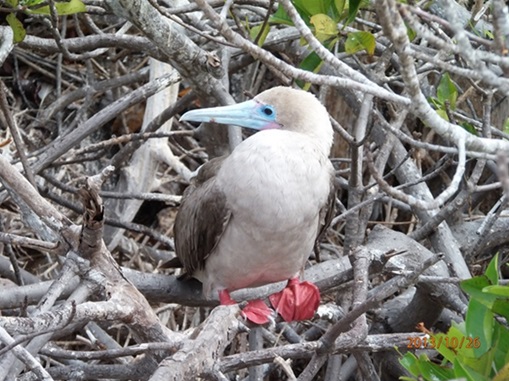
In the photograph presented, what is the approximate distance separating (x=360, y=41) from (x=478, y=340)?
141 centimetres

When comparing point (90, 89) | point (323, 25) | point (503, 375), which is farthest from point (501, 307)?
point (90, 89)

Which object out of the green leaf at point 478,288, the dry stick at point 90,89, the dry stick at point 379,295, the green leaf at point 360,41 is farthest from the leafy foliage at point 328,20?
the dry stick at point 90,89

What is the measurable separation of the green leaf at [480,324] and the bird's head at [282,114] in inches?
53.4

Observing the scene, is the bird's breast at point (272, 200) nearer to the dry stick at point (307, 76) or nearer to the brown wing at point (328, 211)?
the brown wing at point (328, 211)

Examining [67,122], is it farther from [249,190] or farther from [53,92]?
[249,190]

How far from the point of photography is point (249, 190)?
3.88m

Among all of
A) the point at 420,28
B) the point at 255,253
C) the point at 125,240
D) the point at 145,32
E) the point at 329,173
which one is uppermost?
the point at 420,28

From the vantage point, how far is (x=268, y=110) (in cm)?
420

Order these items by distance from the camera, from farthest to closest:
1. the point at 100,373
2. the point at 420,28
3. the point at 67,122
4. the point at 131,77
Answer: the point at 67,122
the point at 131,77
the point at 100,373
the point at 420,28

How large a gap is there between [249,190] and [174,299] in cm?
71

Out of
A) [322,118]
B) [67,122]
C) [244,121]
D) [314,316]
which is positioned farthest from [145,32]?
[67,122]

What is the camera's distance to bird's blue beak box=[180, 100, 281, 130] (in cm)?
403

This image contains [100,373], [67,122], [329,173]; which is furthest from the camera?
[67,122]
